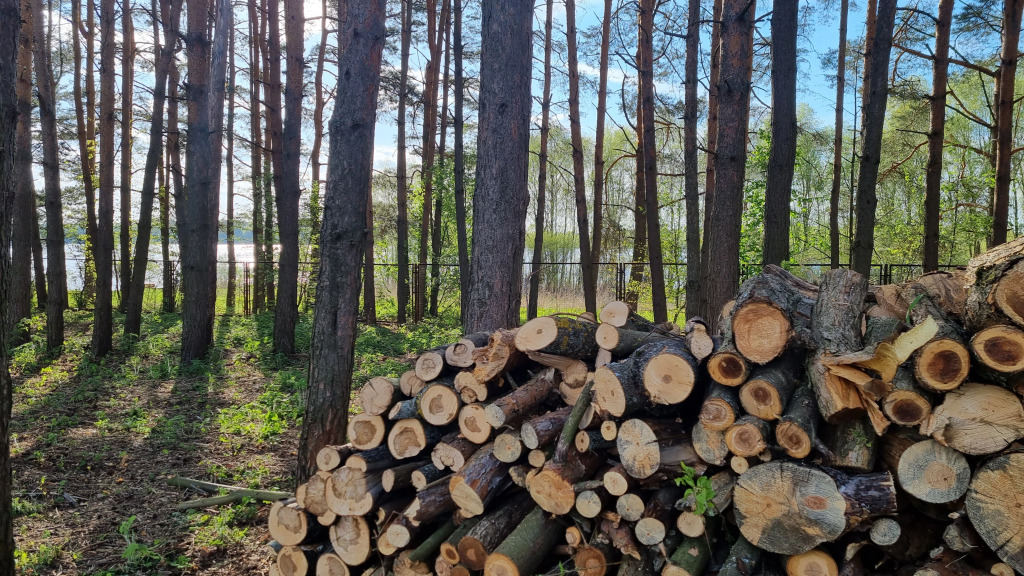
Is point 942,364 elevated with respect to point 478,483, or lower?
elevated

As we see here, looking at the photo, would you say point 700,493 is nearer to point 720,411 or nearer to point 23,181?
point 720,411

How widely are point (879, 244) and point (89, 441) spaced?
82.9 feet

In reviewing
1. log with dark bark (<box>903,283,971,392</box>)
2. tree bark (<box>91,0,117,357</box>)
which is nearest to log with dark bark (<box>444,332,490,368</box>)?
log with dark bark (<box>903,283,971,392</box>)

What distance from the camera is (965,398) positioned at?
236 cm

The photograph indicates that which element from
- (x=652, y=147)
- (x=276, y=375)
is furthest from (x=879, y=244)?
(x=276, y=375)

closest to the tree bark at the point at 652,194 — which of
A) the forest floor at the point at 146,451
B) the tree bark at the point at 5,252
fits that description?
the forest floor at the point at 146,451

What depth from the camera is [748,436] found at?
2596 millimetres

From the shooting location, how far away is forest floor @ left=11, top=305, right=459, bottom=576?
12.7ft

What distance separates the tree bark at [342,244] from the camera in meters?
4.64

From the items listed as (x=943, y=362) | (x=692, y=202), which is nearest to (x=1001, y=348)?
(x=943, y=362)

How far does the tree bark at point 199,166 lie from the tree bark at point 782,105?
26.9 ft

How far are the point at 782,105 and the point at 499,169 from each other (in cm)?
388

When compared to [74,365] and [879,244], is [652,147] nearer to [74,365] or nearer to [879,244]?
[74,365]

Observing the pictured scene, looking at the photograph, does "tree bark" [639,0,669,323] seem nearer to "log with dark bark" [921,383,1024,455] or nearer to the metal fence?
the metal fence
